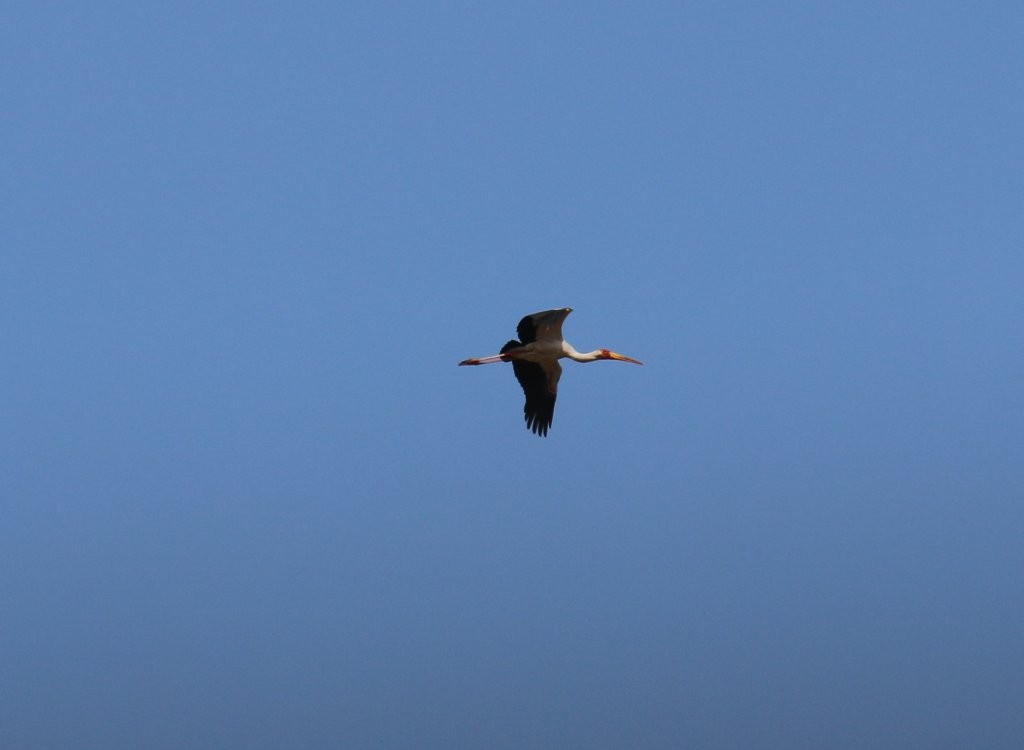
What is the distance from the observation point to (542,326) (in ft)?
194

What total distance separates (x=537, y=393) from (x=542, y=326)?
2.64 m

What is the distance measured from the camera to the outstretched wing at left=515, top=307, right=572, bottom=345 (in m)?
58.7

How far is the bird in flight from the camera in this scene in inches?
2329

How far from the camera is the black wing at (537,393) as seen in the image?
6100 centimetres

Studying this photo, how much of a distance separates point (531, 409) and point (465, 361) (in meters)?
2.23

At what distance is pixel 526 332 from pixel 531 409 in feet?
8.87

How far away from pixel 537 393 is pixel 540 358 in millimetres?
1372

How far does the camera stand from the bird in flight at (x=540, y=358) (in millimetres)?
59156

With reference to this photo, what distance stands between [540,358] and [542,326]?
4.16 feet

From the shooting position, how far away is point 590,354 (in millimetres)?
61656

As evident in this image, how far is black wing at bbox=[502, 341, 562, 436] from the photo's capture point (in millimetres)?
61000

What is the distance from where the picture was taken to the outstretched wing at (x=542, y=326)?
5866 centimetres

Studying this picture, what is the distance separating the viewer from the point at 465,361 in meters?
60.2

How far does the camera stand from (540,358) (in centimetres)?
6025
